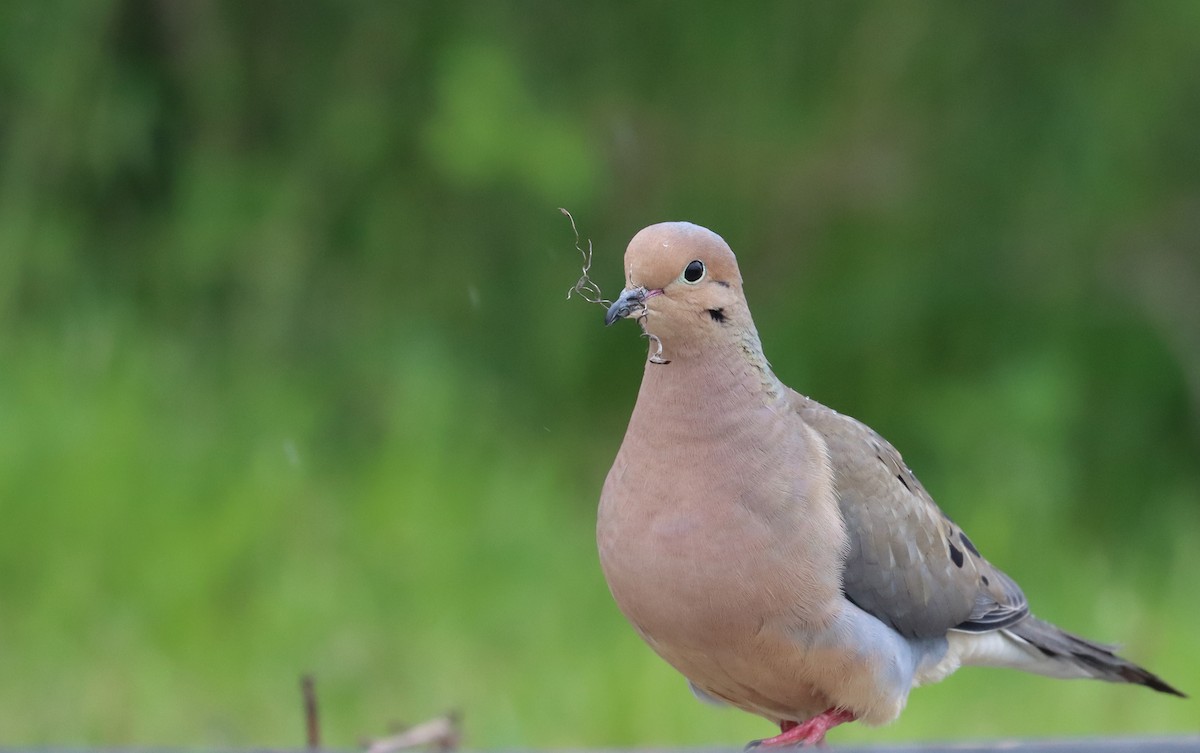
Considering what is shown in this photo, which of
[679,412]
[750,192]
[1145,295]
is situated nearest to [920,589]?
[679,412]

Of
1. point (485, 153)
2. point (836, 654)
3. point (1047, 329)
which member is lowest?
point (836, 654)

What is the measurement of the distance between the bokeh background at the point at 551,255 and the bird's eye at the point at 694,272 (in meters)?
2.30

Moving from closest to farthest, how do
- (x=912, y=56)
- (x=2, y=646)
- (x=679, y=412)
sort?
(x=679, y=412), (x=2, y=646), (x=912, y=56)

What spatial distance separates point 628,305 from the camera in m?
1.65

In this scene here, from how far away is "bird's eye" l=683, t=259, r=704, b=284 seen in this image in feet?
5.65

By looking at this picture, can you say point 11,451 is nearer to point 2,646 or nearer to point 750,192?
point 2,646

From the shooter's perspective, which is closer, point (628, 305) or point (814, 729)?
point (628, 305)

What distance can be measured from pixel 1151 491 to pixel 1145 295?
70cm

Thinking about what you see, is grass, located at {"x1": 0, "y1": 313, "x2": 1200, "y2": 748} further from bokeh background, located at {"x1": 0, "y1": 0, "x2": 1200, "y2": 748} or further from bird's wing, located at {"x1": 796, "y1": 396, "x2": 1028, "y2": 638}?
bird's wing, located at {"x1": 796, "y1": 396, "x2": 1028, "y2": 638}

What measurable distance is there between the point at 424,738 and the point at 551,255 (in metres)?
2.65

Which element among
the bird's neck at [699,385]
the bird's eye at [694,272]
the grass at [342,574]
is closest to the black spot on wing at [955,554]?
the bird's neck at [699,385]

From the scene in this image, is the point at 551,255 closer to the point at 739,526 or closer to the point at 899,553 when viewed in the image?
the point at 899,553

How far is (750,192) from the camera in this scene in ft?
15.8

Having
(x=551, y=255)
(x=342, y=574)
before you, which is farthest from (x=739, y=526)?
(x=551, y=255)
